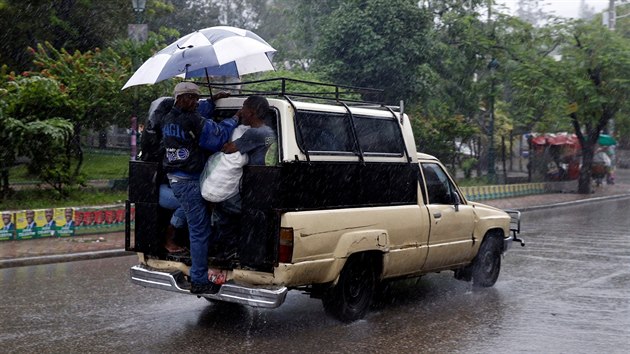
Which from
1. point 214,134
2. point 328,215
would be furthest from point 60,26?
point 328,215

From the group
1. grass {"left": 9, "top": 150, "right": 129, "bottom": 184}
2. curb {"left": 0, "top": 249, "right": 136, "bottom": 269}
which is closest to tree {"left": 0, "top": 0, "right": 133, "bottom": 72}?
grass {"left": 9, "top": 150, "right": 129, "bottom": 184}

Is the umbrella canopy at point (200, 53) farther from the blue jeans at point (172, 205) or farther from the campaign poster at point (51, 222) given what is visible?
the campaign poster at point (51, 222)

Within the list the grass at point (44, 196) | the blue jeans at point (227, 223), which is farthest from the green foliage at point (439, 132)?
the blue jeans at point (227, 223)

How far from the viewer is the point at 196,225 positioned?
7.62 m

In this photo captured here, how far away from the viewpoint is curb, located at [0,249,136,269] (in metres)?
12.6

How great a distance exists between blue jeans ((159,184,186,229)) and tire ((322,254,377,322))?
5.40ft

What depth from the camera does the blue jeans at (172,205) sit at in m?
8.00

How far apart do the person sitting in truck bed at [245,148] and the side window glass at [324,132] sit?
0.34 m

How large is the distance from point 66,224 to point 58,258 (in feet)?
7.25

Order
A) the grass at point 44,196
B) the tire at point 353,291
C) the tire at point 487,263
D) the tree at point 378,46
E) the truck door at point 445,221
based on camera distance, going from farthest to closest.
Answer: the tree at point 378,46 < the grass at point 44,196 < the tire at point 487,263 < the truck door at point 445,221 < the tire at point 353,291

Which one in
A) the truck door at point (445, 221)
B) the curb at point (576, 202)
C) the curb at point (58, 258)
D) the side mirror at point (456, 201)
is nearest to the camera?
the truck door at point (445, 221)

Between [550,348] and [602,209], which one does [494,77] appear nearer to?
[602,209]

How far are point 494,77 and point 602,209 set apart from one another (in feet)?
23.7

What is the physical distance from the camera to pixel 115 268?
12461 millimetres
